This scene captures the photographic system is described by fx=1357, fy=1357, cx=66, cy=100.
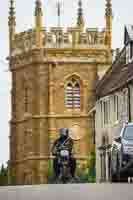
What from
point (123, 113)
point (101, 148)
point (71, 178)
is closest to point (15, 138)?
point (101, 148)

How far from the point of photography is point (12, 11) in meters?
113

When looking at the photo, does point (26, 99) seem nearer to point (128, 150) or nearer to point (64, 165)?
point (64, 165)

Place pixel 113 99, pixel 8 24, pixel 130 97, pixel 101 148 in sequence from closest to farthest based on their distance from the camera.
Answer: pixel 130 97
pixel 113 99
pixel 101 148
pixel 8 24

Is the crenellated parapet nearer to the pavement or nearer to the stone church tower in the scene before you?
the stone church tower

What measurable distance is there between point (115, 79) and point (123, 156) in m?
33.4

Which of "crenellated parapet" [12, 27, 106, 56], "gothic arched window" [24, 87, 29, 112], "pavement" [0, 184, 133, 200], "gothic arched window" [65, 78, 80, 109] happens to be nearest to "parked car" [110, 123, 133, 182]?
"pavement" [0, 184, 133, 200]

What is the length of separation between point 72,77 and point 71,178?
222 feet

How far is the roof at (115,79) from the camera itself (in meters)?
61.2

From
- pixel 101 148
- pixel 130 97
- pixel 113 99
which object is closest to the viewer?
pixel 130 97

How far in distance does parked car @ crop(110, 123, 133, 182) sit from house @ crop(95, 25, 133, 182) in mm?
23585

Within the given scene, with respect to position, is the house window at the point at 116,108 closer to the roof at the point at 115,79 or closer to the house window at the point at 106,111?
the roof at the point at 115,79

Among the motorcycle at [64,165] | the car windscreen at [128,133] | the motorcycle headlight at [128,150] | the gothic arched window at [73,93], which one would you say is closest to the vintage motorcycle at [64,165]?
the motorcycle at [64,165]

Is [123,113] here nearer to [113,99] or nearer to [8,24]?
[113,99]

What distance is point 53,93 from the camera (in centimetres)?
10331
